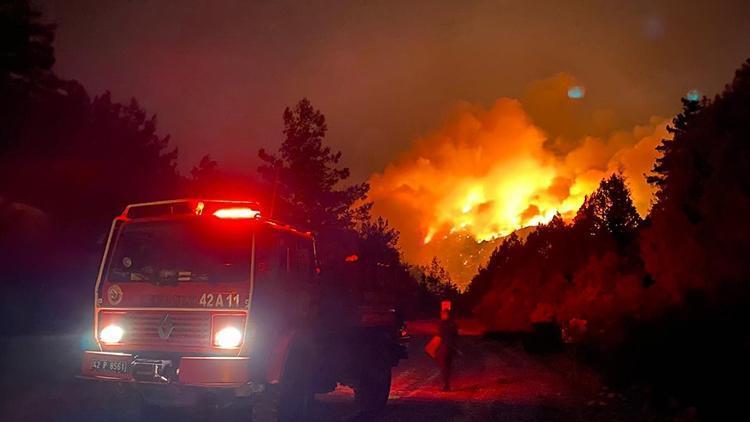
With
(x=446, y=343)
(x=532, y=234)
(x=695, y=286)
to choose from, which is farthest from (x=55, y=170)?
→ (x=532, y=234)

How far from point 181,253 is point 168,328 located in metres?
0.95

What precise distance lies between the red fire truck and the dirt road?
6.64ft

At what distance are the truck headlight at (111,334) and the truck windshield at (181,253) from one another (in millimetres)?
593

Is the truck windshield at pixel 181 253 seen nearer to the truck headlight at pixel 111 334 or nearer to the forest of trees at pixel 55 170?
the truck headlight at pixel 111 334

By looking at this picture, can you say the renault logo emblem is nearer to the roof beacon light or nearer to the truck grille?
the truck grille

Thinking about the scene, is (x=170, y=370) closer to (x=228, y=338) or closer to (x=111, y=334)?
(x=228, y=338)

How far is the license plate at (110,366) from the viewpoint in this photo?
25.9 ft

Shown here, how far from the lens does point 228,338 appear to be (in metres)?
7.67

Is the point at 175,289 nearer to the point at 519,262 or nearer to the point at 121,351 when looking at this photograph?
the point at 121,351

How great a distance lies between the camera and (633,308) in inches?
649

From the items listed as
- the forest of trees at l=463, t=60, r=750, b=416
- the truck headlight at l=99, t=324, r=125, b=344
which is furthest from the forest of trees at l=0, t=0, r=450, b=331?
the truck headlight at l=99, t=324, r=125, b=344

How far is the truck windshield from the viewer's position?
805 cm

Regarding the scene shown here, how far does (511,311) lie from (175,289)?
37.3 meters

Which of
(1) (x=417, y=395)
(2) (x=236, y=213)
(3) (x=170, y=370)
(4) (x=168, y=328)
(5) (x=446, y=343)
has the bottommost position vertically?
(1) (x=417, y=395)
